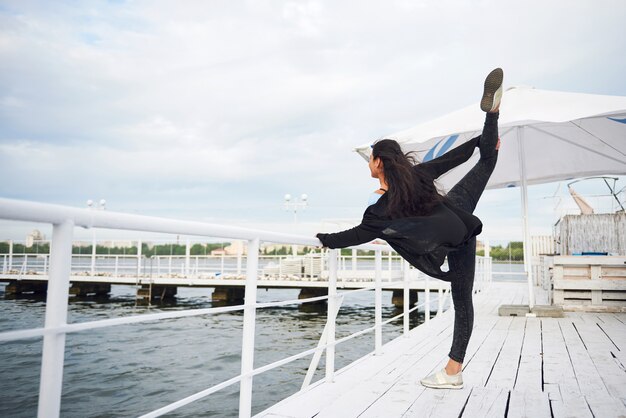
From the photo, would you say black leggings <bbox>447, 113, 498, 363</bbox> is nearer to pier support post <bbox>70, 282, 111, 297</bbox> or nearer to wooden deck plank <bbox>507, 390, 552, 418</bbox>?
wooden deck plank <bbox>507, 390, 552, 418</bbox>

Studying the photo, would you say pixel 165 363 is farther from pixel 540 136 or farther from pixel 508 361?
pixel 540 136

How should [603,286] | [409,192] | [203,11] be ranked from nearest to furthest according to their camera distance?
[409,192] < [603,286] < [203,11]

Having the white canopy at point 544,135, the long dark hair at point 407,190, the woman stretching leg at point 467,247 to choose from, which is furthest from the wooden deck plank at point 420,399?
the white canopy at point 544,135

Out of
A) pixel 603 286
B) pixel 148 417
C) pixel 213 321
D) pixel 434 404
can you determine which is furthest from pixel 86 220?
pixel 213 321

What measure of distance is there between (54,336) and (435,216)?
125cm

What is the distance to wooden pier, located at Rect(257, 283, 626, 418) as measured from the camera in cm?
175

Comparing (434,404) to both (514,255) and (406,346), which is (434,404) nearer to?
(406,346)

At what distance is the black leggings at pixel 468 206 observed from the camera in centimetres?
190

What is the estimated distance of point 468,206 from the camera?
1891mm

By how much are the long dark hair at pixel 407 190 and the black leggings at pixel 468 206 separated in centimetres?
23

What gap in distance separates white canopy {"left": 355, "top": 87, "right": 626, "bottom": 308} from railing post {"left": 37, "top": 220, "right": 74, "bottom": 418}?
3042 millimetres

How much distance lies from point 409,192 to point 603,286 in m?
4.84

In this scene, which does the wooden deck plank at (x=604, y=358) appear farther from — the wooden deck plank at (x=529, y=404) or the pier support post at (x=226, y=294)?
the pier support post at (x=226, y=294)

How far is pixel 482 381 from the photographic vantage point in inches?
87.4
